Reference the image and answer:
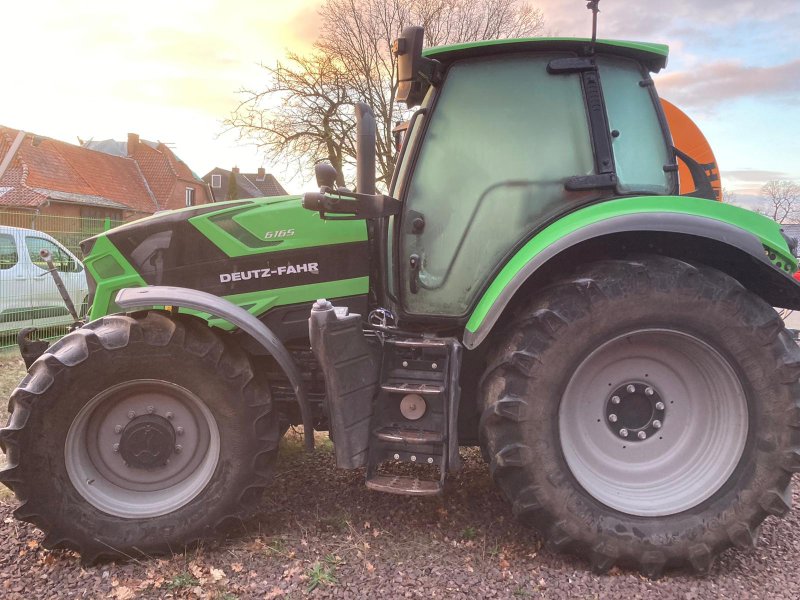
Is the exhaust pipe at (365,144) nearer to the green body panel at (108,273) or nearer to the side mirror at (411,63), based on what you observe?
the side mirror at (411,63)

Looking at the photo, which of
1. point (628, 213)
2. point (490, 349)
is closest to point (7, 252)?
point (490, 349)

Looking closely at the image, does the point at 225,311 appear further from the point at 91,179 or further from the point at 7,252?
the point at 91,179

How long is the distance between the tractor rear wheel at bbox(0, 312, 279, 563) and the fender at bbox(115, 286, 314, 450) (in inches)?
4.2

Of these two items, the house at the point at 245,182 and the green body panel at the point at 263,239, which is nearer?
the green body panel at the point at 263,239

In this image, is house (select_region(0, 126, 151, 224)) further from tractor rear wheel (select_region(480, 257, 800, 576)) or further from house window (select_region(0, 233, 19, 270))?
tractor rear wheel (select_region(480, 257, 800, 576))

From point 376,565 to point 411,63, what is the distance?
2.22m

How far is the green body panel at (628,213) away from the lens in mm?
2523

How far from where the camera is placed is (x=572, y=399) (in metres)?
2.65

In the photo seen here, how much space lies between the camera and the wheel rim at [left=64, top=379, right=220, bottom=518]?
Result: 8.91 ft

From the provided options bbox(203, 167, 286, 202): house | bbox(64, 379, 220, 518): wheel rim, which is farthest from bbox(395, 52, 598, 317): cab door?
bbox(203, 167, 286, 202): house

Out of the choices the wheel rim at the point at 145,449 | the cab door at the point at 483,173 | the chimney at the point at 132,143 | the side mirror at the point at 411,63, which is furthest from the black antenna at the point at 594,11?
the chimney at the point at 132,143

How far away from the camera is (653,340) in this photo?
263 cm

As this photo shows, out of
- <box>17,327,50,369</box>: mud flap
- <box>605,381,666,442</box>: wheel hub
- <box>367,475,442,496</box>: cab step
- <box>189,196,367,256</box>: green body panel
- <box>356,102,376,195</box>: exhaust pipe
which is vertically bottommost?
<box>367,475,442,496</box>: cab step

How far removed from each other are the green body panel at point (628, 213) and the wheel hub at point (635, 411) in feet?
2.46
